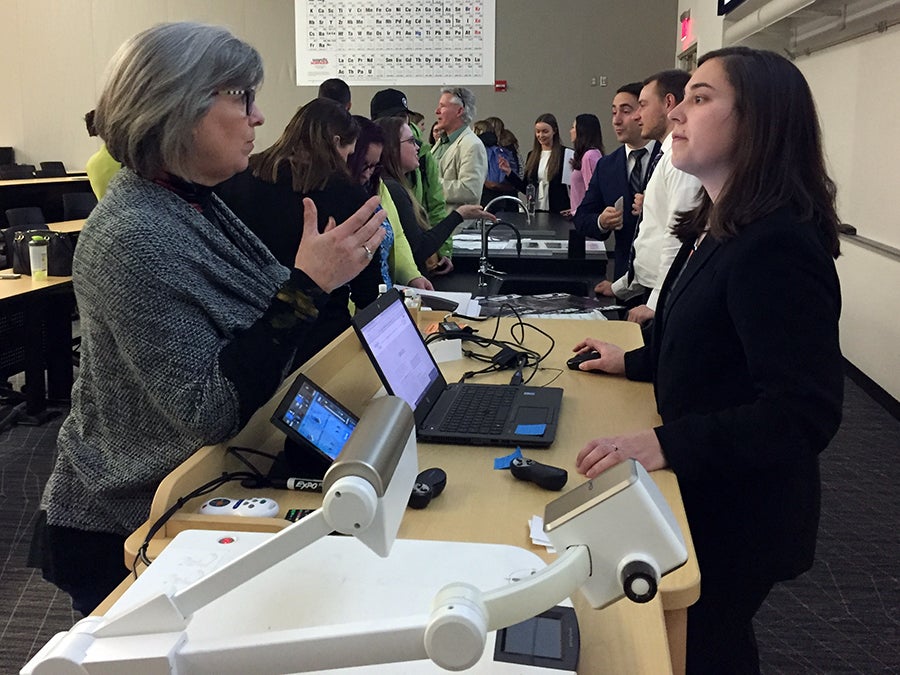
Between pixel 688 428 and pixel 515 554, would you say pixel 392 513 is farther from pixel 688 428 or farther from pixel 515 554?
pixel 688 428

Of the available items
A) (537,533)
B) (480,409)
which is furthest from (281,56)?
(537,533)

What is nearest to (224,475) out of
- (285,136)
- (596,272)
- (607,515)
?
(607,515)

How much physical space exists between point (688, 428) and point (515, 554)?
→ 1.64ft

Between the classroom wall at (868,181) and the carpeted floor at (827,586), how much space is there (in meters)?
0.81

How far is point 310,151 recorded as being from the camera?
230 centimetres

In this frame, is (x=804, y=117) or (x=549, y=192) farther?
(x=549, y=192)

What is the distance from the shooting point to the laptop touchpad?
5.31 feet

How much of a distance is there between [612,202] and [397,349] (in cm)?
250

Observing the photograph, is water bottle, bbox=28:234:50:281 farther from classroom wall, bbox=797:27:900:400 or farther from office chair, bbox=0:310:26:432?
classroom wall, bbox=797:27:900:400

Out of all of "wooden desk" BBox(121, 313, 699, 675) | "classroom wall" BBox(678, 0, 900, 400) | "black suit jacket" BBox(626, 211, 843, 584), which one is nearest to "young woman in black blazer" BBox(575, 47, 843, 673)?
"black suit jacket" BBox(626, 211, 843, 584)

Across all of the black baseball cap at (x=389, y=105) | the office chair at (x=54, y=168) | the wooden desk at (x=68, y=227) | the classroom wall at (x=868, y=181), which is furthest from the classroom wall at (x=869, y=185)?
the office chair at (x=54, y=168)

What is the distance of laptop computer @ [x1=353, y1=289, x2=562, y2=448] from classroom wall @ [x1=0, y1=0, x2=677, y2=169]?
805 cm

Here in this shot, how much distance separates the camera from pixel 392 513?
0.61 m

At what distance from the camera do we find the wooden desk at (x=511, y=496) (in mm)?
914
